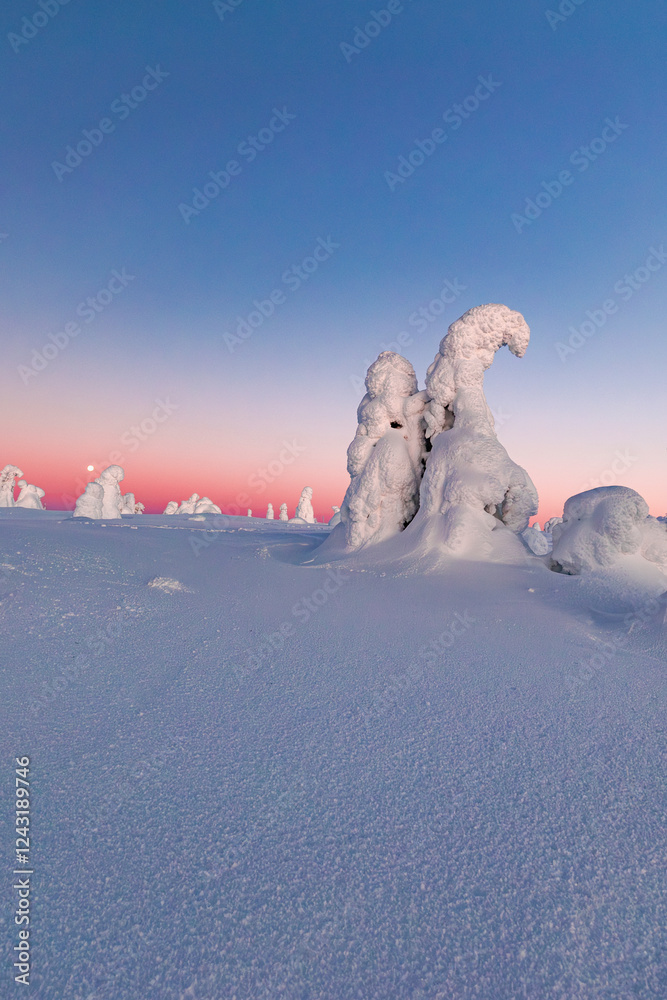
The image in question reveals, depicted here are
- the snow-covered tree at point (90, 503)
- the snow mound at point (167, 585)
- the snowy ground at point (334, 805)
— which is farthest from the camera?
the snow-covered tree at point (90, 503)

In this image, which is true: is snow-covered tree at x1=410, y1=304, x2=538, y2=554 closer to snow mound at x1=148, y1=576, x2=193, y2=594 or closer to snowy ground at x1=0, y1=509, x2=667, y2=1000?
snowy ground at x1=0, y1=509, x2=667, y2=1000

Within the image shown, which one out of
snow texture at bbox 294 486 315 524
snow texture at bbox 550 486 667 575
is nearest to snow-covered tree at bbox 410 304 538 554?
snow texture at bbox 550 486 667 575

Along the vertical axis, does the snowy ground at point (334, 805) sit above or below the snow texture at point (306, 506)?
below

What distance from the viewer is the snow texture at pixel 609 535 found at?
5.88 metres

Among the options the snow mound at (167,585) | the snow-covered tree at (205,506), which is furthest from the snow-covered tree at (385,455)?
the snow-covered tree at (205,506)

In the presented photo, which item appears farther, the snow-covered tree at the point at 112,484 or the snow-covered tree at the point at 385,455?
the snow-covered tree at the point at 112,484

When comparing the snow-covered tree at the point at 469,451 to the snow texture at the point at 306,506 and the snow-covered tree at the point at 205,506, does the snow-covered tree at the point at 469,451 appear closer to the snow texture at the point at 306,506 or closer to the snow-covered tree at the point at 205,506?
the snow texture at the point at 306,506

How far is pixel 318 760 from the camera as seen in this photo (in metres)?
2.24

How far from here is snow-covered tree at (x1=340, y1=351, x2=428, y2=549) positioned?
8.32 m

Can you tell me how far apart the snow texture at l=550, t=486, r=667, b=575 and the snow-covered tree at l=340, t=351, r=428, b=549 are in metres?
2.89

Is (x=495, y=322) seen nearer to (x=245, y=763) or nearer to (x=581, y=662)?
(x=581, y=662)

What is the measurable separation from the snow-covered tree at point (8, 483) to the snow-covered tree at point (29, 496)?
0.47 metres

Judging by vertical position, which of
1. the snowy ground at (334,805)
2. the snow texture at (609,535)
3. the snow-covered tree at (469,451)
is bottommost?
the snowy ground at (334,805)

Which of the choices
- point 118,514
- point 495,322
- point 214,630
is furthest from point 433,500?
point 118,514
